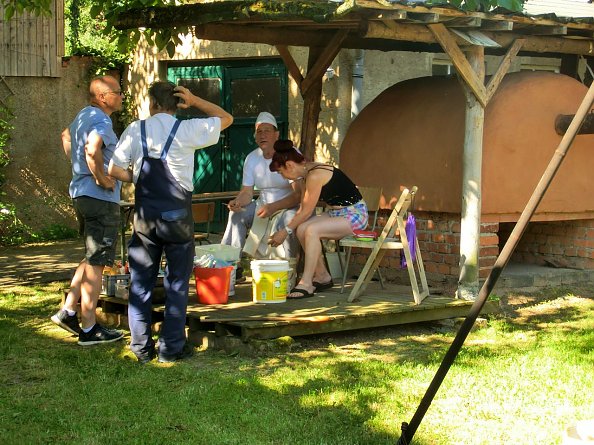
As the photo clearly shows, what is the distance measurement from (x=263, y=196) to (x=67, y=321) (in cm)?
233

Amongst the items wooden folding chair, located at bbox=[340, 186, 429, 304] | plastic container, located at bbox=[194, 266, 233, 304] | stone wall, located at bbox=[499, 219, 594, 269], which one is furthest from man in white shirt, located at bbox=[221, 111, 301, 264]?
stone wall, located at bbox=[499, 219, 594, 269]

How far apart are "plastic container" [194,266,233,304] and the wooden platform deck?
0.08 metres

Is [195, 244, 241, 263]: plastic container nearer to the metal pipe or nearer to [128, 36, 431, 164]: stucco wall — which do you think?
the metal pipe

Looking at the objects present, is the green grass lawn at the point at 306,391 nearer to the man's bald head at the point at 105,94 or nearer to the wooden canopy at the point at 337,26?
the man's bald head at the point at 105,94

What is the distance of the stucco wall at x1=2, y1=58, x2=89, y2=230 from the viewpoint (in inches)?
564

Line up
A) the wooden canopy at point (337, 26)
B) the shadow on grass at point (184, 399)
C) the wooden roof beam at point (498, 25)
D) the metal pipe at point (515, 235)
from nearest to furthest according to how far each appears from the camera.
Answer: the metal pipe at point (515, 235) < the shadow on grass at point (184, 399) < the wooden canopy at point (337, 26) < the wooden roof beam at point (498, 25)

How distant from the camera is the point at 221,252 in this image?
812 cm

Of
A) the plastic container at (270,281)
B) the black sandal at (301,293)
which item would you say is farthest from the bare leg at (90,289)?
the black sandal at (301,293)

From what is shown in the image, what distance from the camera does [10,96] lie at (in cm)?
1417

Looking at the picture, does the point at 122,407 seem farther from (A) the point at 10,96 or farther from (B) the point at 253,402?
(A) the point at 10,96

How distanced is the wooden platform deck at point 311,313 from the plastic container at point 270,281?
0.07 metres

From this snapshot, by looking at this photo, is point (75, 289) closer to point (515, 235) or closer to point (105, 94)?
point (105, 94)

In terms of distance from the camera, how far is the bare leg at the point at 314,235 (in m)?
8.38

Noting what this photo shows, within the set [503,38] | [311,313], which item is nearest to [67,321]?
[311,313]
